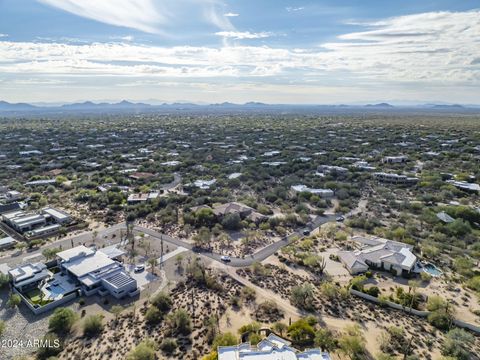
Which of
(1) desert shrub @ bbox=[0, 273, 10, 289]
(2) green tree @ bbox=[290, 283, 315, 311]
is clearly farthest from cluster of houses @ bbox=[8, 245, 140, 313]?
(2) green tree @ bbox=[290, 283, 315, 311]

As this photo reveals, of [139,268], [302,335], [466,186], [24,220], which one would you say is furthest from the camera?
[466,186]

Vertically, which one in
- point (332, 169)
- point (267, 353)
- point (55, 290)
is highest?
point (267, 353)

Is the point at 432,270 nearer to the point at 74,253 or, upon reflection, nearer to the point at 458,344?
the point at 458,344

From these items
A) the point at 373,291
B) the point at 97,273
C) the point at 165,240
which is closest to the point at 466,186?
the point at 373,291

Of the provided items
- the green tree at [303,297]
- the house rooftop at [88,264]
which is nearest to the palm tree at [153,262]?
the house rooftop at [88,264]

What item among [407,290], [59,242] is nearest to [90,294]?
[59,242]

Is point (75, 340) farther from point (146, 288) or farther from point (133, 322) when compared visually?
point (146, 288)
